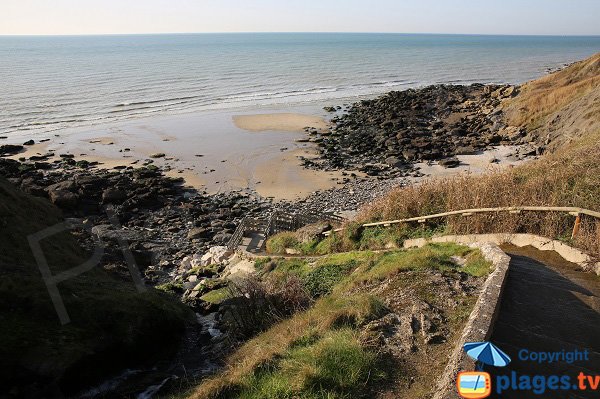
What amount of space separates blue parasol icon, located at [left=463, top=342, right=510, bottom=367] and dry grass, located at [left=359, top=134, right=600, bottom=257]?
16.9 ft

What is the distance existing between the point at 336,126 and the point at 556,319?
39.1 meters

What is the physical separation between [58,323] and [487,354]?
783cm

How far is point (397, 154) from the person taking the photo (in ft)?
112

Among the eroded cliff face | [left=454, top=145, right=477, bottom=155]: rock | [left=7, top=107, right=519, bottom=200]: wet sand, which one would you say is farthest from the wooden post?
[left=454, top=145, right=477, bottom=155]: rock

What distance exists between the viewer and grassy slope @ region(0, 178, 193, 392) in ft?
25.6

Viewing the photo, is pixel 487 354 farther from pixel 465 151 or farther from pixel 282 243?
pixel 465 151

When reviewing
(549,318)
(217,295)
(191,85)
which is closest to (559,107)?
(217,295)

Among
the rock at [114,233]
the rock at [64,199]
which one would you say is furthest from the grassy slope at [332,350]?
the rock at [64,199]

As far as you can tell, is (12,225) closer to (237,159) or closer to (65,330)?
(65,330)

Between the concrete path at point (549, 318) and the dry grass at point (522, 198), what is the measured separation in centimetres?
112

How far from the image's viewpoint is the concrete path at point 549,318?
606cm

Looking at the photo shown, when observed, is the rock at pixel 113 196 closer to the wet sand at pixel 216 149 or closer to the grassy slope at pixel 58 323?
the wet sand at pixel 216 149

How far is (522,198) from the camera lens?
40.2 ft

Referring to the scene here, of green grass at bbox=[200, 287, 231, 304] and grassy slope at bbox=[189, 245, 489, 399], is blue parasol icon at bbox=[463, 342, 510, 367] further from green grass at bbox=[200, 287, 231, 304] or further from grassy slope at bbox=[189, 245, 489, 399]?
green grass at bbox=[200, 287, 231, 304]
